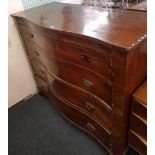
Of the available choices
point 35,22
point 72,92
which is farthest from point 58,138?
point 35,22

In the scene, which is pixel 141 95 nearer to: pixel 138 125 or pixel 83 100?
pixel 138 125

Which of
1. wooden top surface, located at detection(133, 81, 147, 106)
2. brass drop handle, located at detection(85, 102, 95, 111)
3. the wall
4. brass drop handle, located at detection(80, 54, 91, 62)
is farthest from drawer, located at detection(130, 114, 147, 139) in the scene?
the wall

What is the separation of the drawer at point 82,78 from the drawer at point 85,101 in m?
0.05

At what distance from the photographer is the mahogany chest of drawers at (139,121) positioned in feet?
3.10

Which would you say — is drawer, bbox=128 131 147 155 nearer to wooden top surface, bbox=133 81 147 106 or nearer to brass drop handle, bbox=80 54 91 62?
wooden top surface, bbox=133 81 147 106

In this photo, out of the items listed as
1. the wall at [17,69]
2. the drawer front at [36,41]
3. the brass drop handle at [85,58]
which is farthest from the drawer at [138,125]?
the wall at [17,69]

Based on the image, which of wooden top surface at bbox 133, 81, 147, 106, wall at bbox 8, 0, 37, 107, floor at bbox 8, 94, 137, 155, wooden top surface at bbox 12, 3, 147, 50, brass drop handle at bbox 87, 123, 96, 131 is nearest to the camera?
wooden top surface at bbox 12, 3, 147, 50

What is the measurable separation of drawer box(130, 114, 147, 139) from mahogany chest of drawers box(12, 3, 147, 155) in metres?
0.04

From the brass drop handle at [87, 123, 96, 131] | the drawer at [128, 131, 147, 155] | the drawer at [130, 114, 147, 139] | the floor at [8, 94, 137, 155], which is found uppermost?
the drawer at [130, 114, 147, 139]

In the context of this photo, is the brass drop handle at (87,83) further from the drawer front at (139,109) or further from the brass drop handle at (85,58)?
the drawer front at (139,109)

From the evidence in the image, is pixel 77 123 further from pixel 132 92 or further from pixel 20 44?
pixel 20 44

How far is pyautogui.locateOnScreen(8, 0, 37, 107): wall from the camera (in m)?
1.61

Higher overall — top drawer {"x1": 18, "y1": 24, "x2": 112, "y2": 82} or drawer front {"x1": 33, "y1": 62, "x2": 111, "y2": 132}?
top drawer {"x1": 18, "y1": 24, "x2": 112, "y2": 82}

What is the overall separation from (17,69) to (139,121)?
1324 mm
